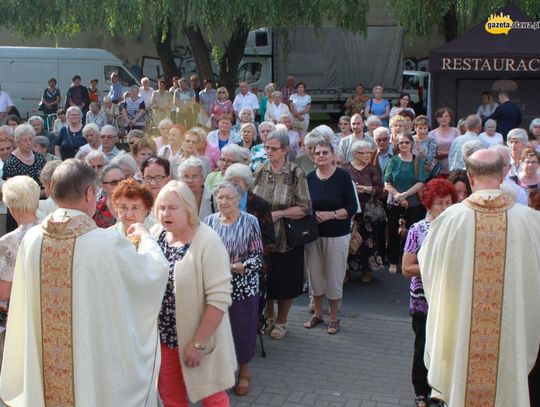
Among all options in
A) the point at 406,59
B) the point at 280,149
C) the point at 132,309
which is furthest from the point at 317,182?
the point at 406,59

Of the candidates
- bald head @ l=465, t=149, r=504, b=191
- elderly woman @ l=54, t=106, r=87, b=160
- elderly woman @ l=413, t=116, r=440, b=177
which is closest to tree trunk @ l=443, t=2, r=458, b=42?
elderly woman @ l=413, t=116, r=440, b=177

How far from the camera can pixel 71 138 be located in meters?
10.5

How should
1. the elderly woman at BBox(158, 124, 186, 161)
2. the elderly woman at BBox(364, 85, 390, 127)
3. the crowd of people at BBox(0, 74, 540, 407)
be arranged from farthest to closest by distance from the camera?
the elderly woman at BBox(364, 85, 390, 127)
the elderly woman at BBox(158, 124, 186, 161)
the crowd of people at BBox(0, 74, 540, 407)

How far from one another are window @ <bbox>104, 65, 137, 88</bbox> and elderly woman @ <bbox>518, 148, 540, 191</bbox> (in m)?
17.1

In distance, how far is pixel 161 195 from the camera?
13.8 ft

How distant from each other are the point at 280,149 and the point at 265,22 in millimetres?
12219

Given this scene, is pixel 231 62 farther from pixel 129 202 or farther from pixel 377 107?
pixel 129 202

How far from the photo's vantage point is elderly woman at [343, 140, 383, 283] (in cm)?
813

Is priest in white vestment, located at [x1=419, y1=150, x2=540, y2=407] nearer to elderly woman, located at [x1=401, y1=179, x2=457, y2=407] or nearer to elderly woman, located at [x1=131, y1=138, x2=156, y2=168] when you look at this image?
elderly woman, located at [x1=401, y1=179, x2=457, y2=407]

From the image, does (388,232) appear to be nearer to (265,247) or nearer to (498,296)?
(265,247)

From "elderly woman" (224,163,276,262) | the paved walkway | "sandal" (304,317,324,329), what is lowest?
the paved walkway

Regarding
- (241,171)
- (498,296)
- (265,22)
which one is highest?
(265,22)

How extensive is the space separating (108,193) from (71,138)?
16.8 ft

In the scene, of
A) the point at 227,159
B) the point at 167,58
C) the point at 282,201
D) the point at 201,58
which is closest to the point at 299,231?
the point at 282,201
